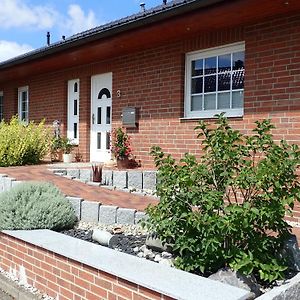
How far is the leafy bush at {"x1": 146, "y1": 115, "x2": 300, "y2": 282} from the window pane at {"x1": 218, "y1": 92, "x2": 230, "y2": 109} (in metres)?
3.98

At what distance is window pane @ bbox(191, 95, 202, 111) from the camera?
8.03 meters

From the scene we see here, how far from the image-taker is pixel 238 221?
322 cm

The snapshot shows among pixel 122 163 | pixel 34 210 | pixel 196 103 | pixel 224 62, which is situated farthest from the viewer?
pixel 122 163

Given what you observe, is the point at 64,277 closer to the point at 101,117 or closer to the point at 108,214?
the point at 108,214

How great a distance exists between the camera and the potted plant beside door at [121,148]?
893cm

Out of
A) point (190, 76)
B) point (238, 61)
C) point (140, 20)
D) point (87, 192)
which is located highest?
point (140, 20)

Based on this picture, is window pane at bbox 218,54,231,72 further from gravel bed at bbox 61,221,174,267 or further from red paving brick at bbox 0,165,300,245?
gravel bed at bbox 61,221,174,267

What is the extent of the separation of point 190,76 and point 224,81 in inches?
32.4

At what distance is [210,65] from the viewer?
7.84 metres

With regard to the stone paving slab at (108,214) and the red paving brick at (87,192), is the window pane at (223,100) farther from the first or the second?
the stone paving slab at (108,214)

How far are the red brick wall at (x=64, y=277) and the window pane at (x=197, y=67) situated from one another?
492 centimetres

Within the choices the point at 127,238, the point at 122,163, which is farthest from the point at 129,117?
the point at 127,238

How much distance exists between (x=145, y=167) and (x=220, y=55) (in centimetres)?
281

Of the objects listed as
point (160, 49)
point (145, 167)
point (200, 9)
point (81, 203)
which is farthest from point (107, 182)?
point (200, 9)
